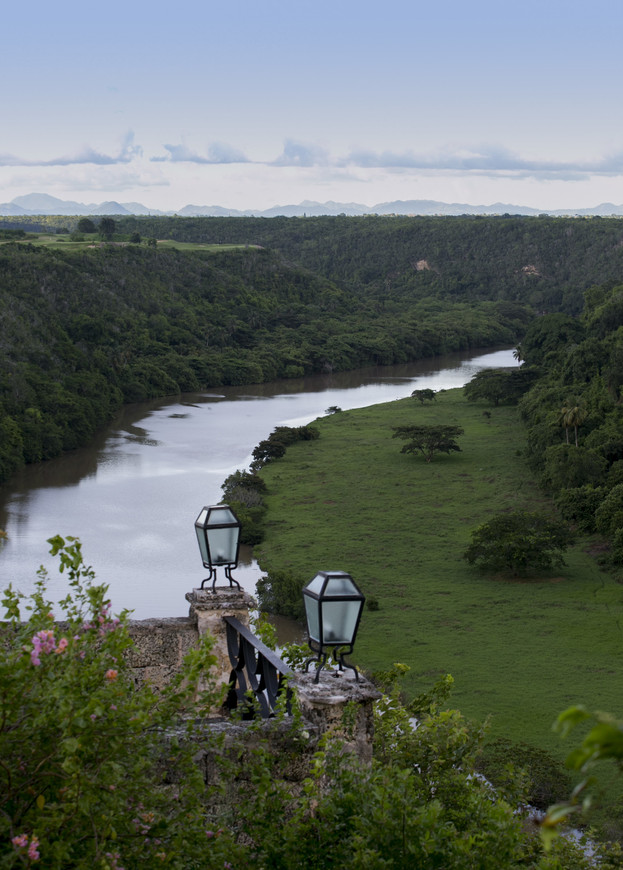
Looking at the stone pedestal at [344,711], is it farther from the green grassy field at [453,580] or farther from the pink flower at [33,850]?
the green grassy field at [453,580]

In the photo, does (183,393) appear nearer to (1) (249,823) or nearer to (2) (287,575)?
(2) (287,575)

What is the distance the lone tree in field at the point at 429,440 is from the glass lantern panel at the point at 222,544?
3964cm

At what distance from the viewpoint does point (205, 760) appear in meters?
→ 4.95

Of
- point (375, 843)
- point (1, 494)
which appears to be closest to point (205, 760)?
point (375, 843)

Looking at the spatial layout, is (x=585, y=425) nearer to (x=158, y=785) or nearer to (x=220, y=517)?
(x=220, y=517)

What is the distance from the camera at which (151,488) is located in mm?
42344

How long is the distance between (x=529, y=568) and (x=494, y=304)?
343 feet

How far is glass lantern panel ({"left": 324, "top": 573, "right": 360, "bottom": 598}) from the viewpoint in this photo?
508cm

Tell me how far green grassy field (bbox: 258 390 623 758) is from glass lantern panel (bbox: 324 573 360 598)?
14.2m

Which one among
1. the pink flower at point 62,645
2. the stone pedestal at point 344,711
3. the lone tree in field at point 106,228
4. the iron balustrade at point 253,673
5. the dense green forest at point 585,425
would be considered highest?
the lone tree in field at point 106,228

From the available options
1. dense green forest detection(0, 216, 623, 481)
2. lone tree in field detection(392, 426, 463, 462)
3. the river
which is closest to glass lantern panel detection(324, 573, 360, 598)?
the river

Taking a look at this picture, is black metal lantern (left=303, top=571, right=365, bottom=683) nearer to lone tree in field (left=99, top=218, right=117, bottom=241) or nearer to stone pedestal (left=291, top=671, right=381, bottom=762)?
stone pedestal (left=291, top=671, right=381, bottom=762)

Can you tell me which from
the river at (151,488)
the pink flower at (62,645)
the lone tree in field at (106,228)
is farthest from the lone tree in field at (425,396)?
the pink flower at (62,645)

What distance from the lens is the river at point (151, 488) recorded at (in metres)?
29.8
